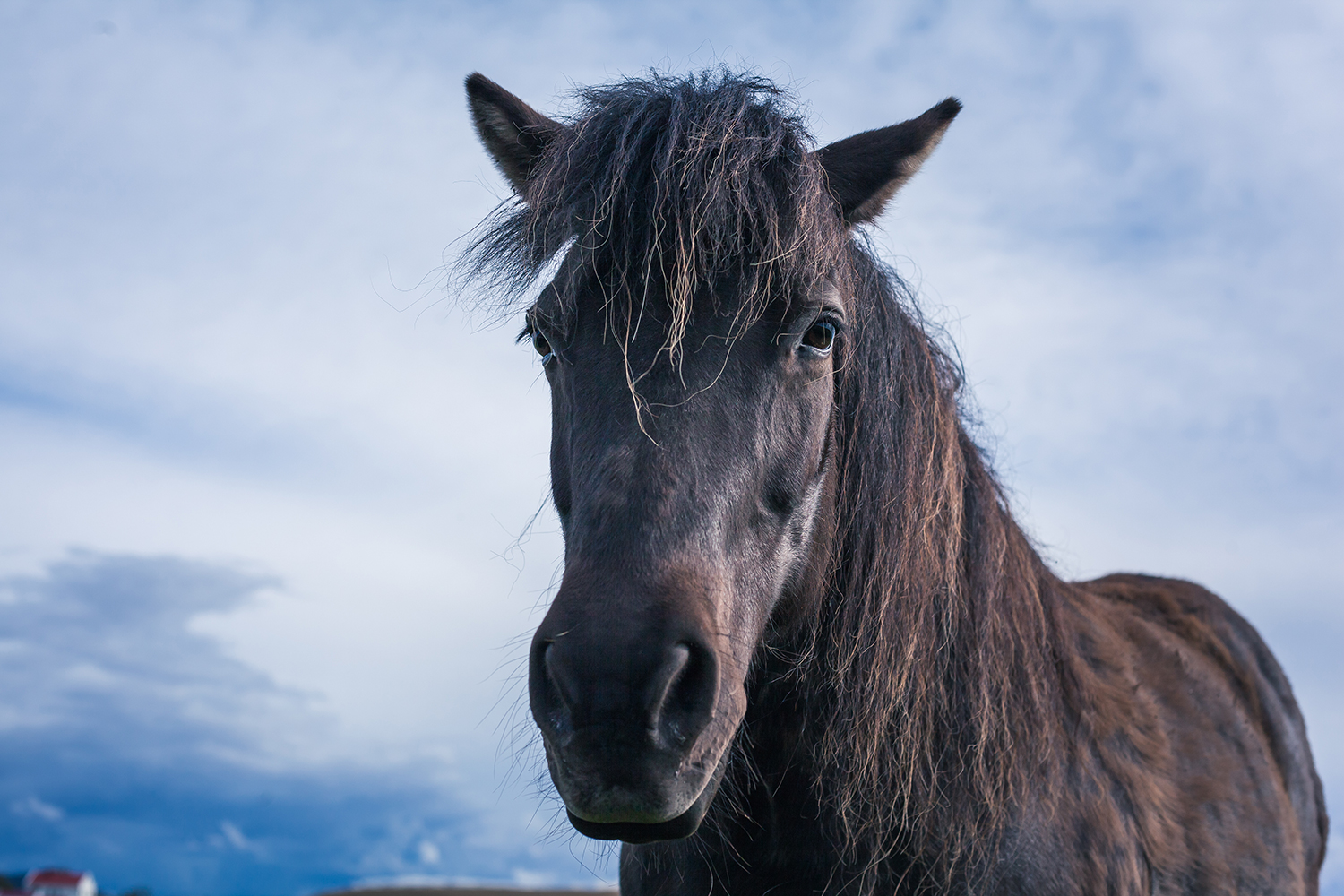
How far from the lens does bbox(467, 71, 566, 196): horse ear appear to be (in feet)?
9.64

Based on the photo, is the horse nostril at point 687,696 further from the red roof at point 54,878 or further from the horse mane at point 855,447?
the red roof at point 54,878

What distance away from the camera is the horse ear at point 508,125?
9.64ft

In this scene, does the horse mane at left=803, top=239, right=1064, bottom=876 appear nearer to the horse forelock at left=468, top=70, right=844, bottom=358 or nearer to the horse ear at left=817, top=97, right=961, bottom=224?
the horse ear at left=817, top=97, right=961, bottom=224

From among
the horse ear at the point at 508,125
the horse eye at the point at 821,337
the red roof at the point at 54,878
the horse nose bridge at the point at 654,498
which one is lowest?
the red roof at the point at 54,878

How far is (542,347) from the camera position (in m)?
2.73

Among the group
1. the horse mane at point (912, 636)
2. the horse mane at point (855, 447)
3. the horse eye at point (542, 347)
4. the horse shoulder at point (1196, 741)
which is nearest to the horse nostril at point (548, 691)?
the horse mane at point (855, 447)

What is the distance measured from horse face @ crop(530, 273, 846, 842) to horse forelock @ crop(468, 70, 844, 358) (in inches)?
2.2

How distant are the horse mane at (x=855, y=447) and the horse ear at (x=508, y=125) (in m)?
0.16

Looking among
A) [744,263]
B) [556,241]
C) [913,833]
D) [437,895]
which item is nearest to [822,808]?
[913,833]

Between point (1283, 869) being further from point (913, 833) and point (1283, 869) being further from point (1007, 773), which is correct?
point (913, 833)

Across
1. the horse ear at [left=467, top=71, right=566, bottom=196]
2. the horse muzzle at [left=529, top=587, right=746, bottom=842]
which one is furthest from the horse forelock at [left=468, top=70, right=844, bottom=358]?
the horse muzzle at [left=529, top=587, right=746, bottom=842]

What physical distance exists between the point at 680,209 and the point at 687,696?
3.99 ft

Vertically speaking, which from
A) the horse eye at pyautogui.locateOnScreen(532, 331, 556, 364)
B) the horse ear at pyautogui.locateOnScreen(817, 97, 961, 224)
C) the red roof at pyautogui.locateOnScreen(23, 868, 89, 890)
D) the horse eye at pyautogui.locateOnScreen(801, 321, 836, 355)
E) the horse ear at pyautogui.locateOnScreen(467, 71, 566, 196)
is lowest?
the red roof at pyautogui.locateOnScreen(23, 868, 89, 890)

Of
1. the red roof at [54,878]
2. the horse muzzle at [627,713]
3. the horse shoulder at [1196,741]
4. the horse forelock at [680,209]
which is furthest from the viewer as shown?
the red roof at [54,878]
